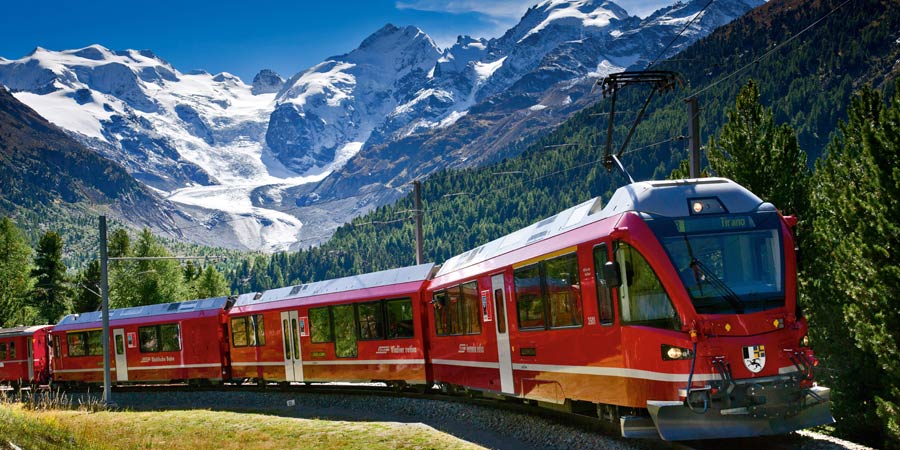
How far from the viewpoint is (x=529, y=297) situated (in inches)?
636

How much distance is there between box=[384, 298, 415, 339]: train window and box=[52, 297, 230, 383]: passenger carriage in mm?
11174

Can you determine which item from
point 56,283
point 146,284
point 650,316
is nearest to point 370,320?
point 650,316

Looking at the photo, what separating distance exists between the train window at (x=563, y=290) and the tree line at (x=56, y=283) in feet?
230

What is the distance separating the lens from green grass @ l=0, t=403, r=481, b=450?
15.4 metres

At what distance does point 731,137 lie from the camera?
25.2 meters

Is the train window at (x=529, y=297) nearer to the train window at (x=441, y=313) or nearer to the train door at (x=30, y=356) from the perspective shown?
the train window at (x=441, y=313)

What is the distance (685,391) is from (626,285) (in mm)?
1680

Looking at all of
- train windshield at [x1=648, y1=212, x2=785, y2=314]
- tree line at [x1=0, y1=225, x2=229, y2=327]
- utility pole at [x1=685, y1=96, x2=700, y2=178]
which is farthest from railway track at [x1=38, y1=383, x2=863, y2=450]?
tree line at [x1=0, y1=225, x2=229, y2=327]

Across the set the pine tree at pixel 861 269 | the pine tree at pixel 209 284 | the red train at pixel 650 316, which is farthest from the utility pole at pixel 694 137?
the pine tree at pixel 209 284

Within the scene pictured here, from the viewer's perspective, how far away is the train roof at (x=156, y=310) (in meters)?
34.7

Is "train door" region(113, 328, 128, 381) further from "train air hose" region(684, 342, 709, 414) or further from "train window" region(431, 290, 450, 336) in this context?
"train air hose" region(684, 342, 709, 414)

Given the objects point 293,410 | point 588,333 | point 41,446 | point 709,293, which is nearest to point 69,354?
point 293,410

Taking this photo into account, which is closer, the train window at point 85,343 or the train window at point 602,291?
the train window at point 602,291

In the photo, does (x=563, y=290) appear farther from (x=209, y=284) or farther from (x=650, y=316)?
(x=209, y=284)
